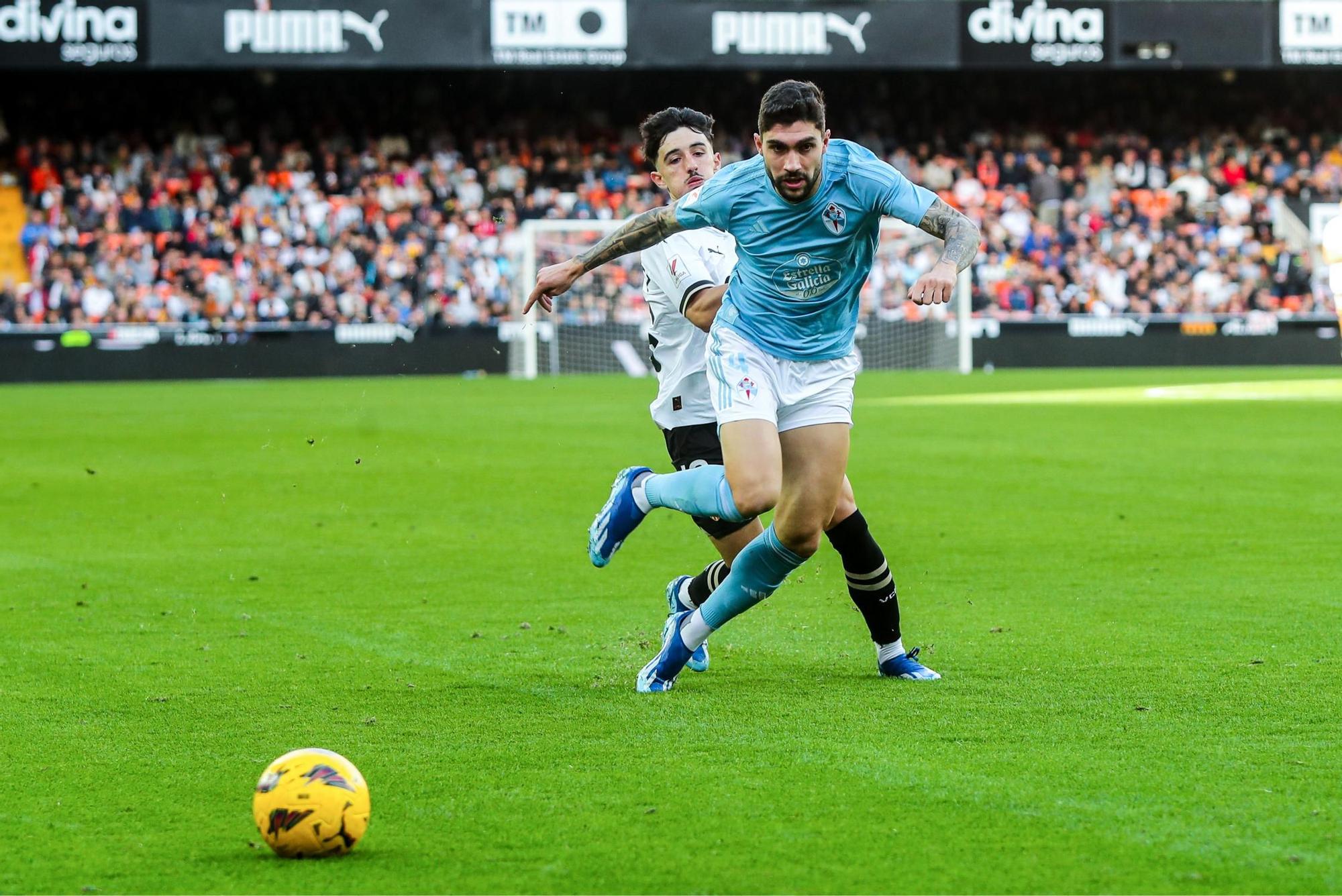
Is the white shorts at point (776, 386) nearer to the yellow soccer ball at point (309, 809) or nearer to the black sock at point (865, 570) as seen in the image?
the black sock at point (865, 570)

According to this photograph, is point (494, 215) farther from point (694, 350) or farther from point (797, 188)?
point (797, 188)

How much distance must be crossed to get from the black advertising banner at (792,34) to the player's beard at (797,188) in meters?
30.9

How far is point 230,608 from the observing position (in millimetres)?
7961

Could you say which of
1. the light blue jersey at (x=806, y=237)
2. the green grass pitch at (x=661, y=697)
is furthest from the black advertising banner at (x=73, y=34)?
the light blue jersey at (x=806, y=237)

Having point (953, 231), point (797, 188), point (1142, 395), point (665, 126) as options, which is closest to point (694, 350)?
point (665, 126)

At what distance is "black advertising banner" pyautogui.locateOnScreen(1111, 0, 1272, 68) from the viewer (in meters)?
37.0

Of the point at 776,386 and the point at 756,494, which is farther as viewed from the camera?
the point at 776,386

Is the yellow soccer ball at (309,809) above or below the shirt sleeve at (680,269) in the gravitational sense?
below

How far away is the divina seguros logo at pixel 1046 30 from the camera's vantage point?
1444 inches

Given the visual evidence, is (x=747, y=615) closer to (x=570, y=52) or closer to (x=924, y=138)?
(x=570, y=52)

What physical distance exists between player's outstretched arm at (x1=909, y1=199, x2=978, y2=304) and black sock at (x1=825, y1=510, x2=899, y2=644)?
39.3 inches

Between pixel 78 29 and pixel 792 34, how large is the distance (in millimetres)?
14097

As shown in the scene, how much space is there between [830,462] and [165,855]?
8.41 ft

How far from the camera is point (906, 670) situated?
6031 millimetres
